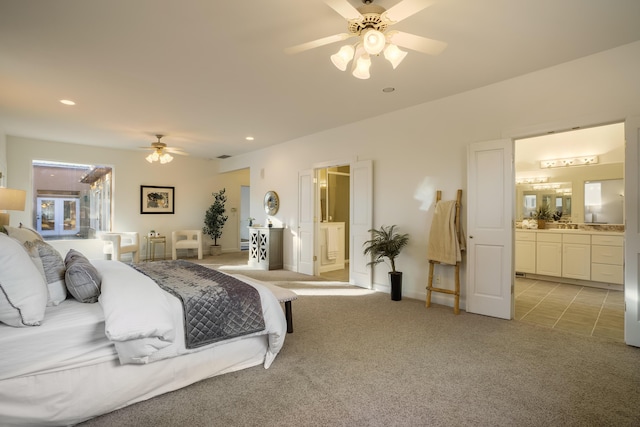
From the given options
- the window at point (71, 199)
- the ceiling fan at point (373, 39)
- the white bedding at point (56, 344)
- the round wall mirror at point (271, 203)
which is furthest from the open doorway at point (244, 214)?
the white bedding at point (56, 344)

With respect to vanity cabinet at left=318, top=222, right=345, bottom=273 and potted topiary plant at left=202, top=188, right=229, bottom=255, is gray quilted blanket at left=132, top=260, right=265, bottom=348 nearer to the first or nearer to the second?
vanity cabinet at left=318, top=222, right=345, bottom=273

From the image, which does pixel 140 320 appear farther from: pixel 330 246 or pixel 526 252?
pixel 526 252

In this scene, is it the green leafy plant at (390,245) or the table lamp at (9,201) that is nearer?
the table lamp at (9,201)

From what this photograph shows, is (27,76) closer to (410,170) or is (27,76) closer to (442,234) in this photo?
(410,170)

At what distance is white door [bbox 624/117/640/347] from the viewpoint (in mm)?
2793

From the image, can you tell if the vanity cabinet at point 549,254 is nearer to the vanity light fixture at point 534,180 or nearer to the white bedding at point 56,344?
the vanity light fixture at point 534,180

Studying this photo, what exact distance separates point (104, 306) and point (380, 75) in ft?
10.5

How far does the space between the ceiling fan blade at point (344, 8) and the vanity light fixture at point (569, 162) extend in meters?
5.53

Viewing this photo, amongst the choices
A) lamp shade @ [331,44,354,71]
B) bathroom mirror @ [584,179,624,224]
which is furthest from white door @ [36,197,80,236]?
bathroom mirror @ [584,179,624,224]

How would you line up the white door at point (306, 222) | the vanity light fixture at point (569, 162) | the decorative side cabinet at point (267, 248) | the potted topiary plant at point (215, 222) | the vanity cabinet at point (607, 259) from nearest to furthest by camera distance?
the vanity cabinet at point (607, 259), the vanity light fixture at point (569, 162), the white door at point (306, 222), the decorative side cabinet at point (267, 248), the potted topiary plant at point (215, 222)

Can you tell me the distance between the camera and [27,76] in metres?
3.44

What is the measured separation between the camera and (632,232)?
281cm

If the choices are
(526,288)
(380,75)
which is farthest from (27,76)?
(526,288)

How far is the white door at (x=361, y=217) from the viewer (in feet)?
16.4
